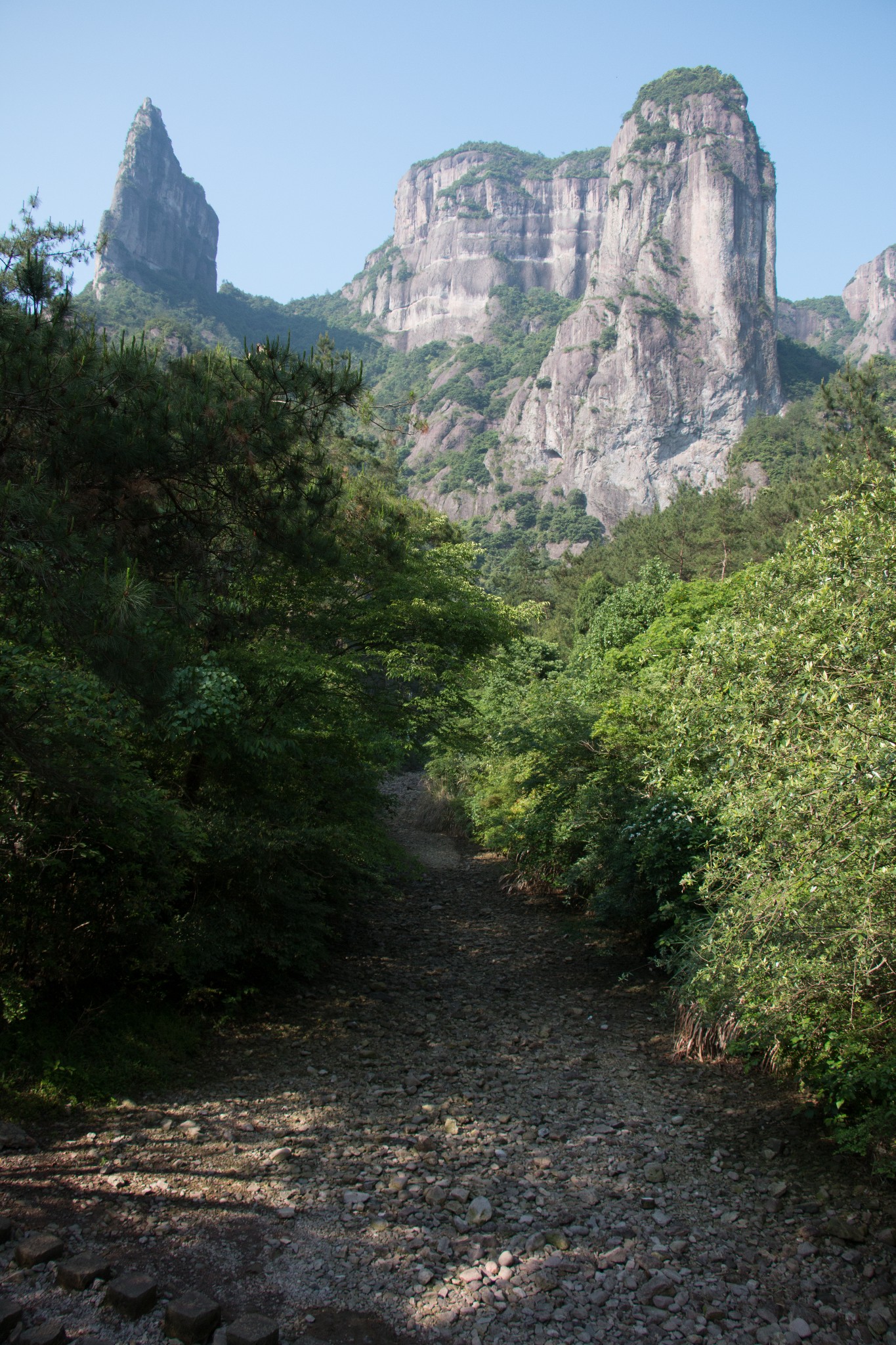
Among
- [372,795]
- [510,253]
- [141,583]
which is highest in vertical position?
[510,253]

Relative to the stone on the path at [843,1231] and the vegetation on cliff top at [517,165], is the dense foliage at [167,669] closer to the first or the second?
the stone on the path at [843,1231]

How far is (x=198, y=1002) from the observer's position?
7031 millimetres

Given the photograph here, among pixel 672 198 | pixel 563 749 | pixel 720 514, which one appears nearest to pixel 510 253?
pixel 672 198

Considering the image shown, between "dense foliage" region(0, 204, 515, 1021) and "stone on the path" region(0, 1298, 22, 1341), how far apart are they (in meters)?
2.16

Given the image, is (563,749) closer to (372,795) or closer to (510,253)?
(372,795)

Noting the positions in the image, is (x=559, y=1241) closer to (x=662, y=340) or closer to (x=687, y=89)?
(x=662, y=340)

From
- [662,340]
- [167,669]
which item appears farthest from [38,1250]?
[662,340]

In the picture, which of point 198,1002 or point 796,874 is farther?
point 198,1002

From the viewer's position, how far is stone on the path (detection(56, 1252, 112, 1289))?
3422 millimetres

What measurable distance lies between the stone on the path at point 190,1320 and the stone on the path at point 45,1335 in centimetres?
39

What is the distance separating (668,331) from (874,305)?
83224mm

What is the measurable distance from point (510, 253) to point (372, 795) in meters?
171

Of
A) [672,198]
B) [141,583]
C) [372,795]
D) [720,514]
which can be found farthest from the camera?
[672,198]

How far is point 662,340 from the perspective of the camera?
10356 centimetres
